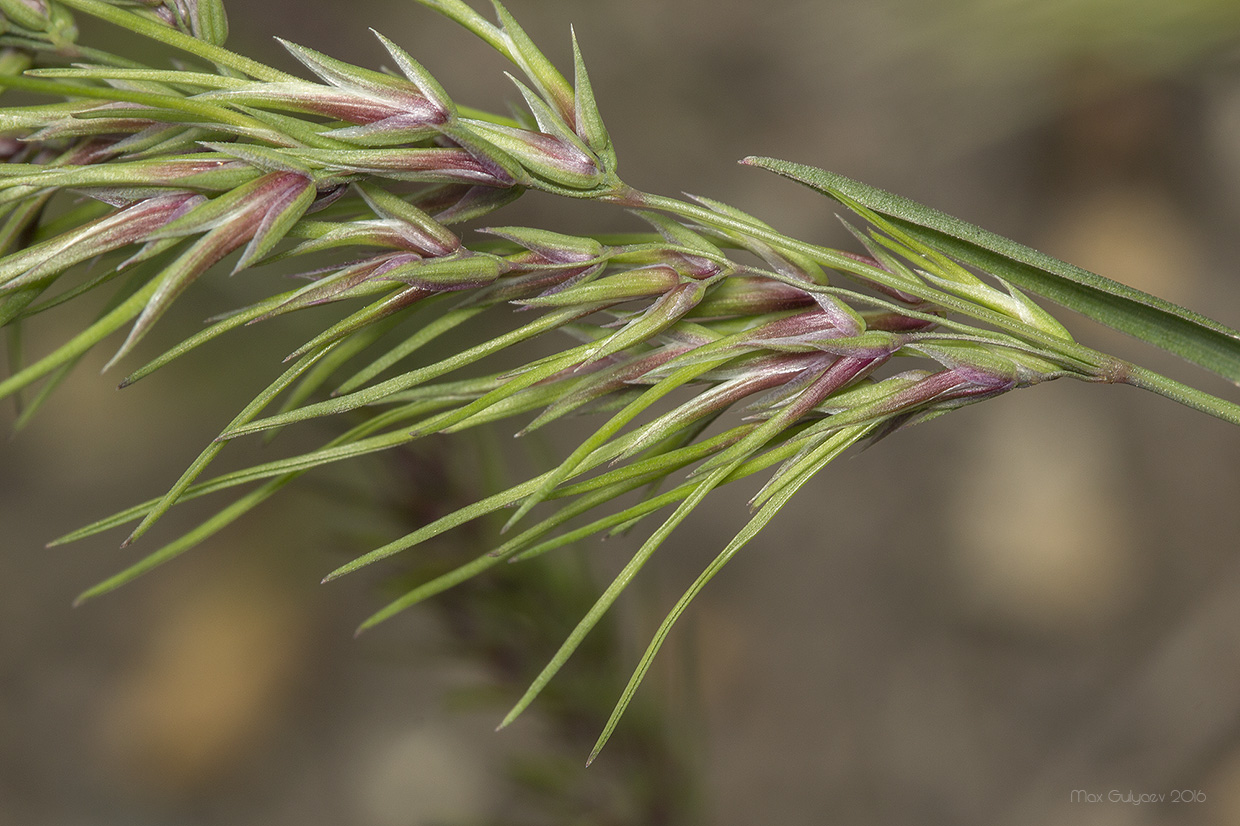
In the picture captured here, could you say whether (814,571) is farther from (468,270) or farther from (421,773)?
(468,270)

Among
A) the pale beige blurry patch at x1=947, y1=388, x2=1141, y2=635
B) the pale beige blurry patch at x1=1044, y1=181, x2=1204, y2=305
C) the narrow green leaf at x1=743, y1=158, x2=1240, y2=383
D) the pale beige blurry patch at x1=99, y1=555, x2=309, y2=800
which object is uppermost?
the pale beige blurry patch at x1=1044, y1=181, x2=1204, y2=305

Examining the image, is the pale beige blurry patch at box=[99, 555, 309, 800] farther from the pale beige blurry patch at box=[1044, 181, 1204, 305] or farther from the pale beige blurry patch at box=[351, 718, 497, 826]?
the pale beige blurry patch at box=[1044, 181, 1204, 305]

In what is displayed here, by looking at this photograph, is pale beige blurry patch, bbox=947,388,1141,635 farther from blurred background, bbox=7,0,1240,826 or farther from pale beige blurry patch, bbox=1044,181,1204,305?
pale beige blurry patch, bbox=1044,181,1204,305

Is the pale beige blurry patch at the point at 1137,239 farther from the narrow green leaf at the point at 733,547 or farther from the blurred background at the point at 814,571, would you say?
the narrow green leaf at the point at 733,547

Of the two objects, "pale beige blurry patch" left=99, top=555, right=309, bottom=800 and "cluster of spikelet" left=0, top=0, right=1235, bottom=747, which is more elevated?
"cluster of spikelet" left=0, top=0, right=1235, bottom=747

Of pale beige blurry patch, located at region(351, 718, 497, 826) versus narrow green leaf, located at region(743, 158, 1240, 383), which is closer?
narrow green leaf, located at region(743, 158, 1240, 383)

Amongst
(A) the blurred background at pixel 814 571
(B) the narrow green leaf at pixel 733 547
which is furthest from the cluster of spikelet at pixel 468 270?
(A) the blurred background at pixel 814 571

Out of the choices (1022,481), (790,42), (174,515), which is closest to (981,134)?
(790,42)

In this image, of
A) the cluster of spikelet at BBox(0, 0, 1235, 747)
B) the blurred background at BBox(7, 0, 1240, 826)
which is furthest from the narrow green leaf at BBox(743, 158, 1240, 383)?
the blurred background at BBox(7, 0, 1240, 826)
